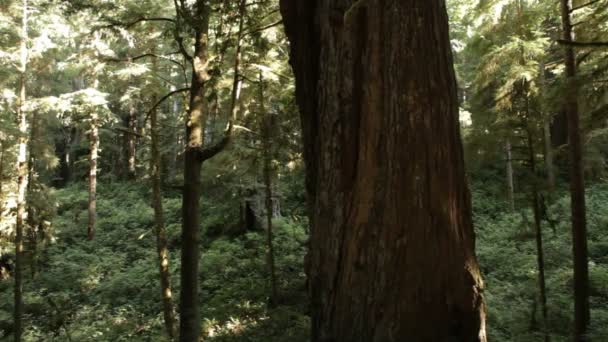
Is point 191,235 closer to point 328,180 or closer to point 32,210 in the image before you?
point 328,180

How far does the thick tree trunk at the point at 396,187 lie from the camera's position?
9.57 feet

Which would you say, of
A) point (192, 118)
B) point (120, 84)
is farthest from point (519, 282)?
point (120, 84)

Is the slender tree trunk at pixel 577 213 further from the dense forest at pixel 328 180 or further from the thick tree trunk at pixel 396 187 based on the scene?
the thick tree trunk at pixel 396 187

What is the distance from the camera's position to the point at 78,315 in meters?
12.9

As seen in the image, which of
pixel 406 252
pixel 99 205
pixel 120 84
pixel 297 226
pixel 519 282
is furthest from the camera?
pixel 99 205

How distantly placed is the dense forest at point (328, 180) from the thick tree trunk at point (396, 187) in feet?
0.04

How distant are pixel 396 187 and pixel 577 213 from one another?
255 inches

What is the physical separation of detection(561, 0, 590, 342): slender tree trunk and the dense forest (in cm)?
3

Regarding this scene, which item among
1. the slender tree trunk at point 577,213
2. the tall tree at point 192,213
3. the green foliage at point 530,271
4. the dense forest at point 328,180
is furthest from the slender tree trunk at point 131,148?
the slender tree trunk at point 577,213

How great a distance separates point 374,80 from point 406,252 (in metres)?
1.10

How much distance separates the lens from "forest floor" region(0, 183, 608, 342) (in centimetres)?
909

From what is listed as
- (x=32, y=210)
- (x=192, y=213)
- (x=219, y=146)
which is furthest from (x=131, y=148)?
(x=219, y=146)

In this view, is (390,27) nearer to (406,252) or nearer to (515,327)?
(406,252)

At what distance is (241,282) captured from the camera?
41.3 ft
